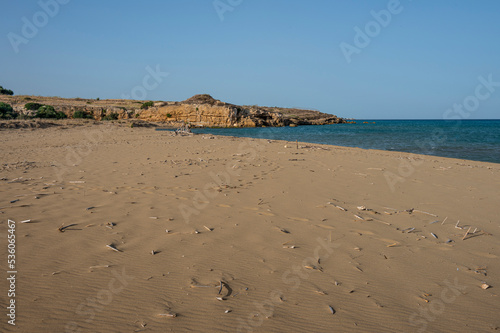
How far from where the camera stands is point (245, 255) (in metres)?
3.21

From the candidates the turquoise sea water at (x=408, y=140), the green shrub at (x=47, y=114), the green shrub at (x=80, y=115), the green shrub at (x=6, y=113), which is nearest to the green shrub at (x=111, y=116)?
the green shrub at (x=80, y=115)

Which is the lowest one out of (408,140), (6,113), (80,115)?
(6,113)

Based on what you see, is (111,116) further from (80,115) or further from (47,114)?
(47,114)

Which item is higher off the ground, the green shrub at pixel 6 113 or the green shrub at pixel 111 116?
the green shrub at pixel 111 116

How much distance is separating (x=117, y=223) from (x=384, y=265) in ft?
10.5

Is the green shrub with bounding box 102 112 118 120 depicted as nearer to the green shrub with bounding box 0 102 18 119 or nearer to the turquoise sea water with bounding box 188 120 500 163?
the green shrub with bounding box 0 102 18 119

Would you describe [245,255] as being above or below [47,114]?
below

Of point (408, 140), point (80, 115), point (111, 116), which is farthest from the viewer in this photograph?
point (111, 116)

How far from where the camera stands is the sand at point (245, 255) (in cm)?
229

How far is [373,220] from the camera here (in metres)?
4.38

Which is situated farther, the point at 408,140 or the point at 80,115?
the point at 80,115

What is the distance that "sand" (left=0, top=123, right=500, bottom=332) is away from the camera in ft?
7.51

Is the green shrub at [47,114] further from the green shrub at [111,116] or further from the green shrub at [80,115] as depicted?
the green shrub at [111,116]

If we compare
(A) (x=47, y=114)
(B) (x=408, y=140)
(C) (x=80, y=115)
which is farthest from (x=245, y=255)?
(C) (x=80, y=115)
